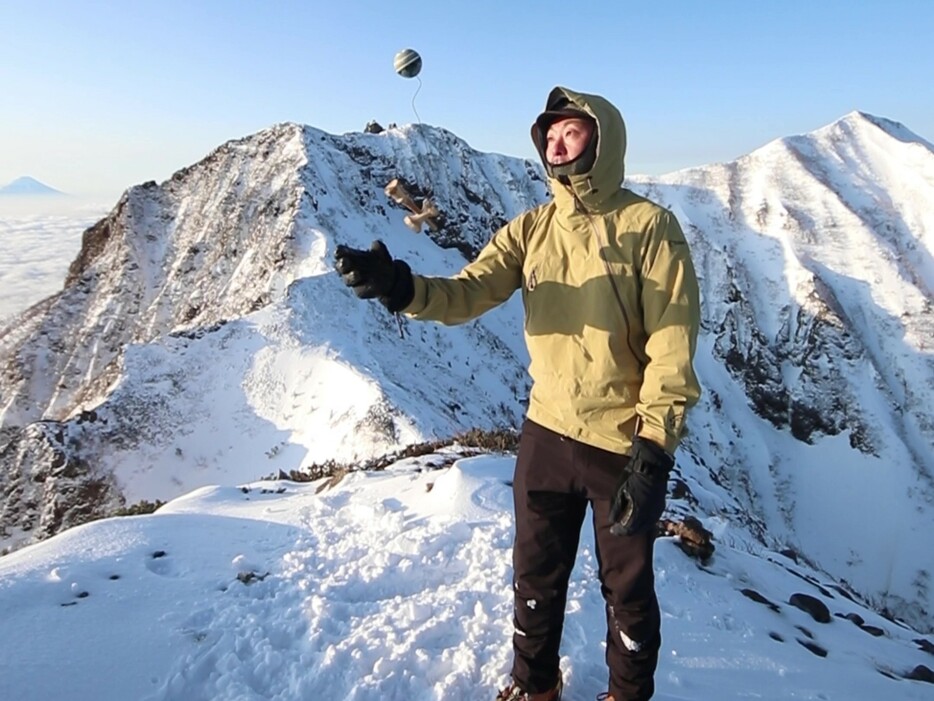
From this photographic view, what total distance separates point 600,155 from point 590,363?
3.34ft

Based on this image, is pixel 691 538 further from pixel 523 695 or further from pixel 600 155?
pixel 600 155

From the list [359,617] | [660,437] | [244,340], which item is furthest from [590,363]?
[244,340]

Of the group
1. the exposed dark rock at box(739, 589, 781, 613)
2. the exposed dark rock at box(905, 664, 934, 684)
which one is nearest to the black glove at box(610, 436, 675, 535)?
the exposed dark rock at box(739, 589, 781, 613)

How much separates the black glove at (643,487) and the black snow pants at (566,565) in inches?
9.4

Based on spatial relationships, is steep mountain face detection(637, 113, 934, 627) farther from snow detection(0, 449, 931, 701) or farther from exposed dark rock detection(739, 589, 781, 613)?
snow detection(0, 449, 931, 701)

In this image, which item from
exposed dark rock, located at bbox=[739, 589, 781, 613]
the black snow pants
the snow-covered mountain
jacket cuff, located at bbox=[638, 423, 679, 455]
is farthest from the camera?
the snow-covered mountain

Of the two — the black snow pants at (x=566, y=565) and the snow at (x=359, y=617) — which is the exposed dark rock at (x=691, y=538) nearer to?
the snow at (x=359, y=617)

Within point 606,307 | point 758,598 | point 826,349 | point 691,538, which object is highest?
point 606,307

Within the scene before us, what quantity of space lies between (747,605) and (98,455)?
17985 mm

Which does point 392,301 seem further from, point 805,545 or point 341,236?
point 805,545

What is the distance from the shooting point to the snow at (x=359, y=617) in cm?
378

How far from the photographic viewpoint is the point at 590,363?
3.16 metres

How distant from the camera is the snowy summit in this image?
166 inches

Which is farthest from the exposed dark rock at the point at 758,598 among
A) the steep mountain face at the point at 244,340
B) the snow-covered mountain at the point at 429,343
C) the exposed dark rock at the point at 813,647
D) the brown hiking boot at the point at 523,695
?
the steep mountain face at the point at 244,340
